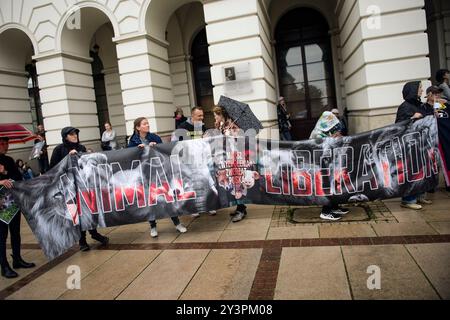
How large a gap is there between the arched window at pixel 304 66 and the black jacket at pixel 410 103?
838cm

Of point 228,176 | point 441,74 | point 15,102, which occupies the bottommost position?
point 228,176

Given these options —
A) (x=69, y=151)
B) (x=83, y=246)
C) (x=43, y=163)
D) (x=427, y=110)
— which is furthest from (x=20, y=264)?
(x=43, y=163)

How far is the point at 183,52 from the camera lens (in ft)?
48.8

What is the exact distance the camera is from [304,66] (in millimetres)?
14234

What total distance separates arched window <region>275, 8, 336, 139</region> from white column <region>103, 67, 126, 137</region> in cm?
700

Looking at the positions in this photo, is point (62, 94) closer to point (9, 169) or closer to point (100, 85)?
Result: point (100, 85)

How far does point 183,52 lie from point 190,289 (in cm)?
1265

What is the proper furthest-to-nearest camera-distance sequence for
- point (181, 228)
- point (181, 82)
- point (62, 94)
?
1. point (181, 82)
2. point (62, 94)
3. point (181, 228)

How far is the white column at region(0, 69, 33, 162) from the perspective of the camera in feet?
46.3

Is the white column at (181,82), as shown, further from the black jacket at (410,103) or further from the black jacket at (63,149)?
the black jacket at (410,103)

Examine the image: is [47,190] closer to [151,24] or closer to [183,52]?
[151,24]

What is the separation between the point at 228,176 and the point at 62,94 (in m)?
9.19

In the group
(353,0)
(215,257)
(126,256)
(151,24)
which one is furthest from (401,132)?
(151,24)

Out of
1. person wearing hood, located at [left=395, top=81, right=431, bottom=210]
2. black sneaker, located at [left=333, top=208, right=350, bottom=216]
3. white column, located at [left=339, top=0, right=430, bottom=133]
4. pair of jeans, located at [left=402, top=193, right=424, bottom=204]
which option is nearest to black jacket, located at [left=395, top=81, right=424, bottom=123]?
person wearing hood, located at [left=395, top=81, right=431, bottom=210]
